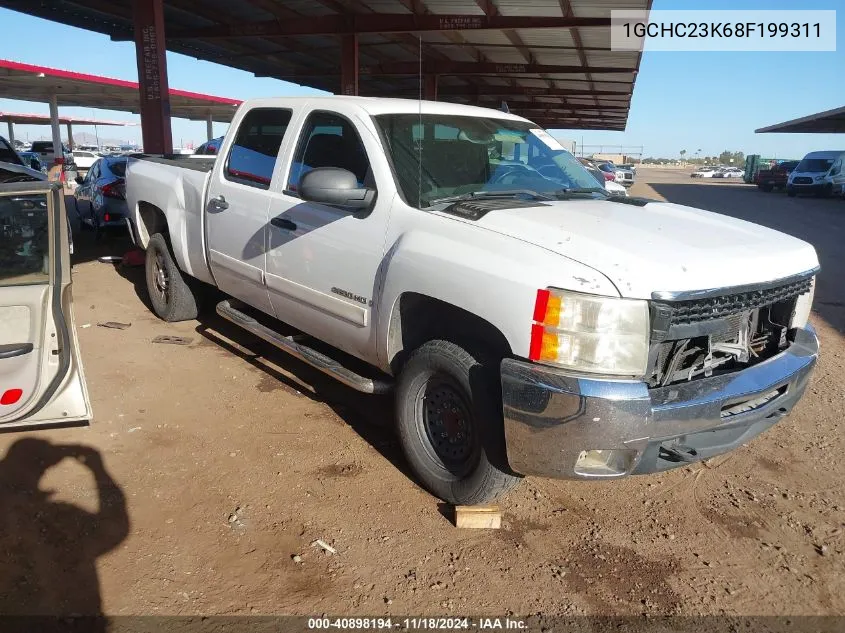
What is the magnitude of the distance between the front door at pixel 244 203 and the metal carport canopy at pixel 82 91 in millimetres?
16579

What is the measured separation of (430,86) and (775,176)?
78.5 feet

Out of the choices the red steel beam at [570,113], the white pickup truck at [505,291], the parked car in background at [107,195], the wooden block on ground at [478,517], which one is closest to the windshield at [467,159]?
the white pickup truck at [505,291]

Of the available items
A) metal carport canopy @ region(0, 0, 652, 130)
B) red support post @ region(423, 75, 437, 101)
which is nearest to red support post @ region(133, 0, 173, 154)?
metal carport canopy @ region(0, 0, 652, 130)

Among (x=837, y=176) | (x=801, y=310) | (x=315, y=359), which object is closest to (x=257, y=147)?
(x=315, y=359)

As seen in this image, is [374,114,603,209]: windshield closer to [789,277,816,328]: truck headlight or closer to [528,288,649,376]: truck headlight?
[528,288,649,376]: truck headlight

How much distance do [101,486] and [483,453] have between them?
2104 mm

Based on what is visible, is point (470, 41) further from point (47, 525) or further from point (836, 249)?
point (47, 525)

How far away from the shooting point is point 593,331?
265cm

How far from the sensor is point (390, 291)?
11.1ft

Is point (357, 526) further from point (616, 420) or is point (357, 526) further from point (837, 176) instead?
point (837, 176)

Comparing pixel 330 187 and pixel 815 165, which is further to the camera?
pixel 815 165

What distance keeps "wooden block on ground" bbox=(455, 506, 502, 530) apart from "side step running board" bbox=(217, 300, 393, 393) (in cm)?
82

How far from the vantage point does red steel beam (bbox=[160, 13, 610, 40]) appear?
12688 millimetres

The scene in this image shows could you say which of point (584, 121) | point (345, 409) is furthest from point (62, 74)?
point (584, 121)
